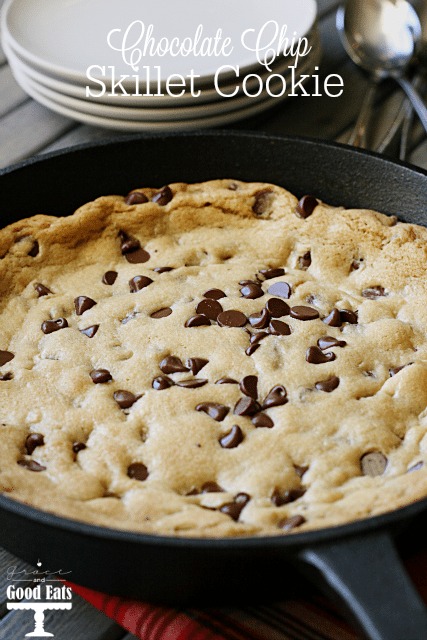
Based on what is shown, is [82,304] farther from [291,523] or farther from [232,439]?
[291,523]

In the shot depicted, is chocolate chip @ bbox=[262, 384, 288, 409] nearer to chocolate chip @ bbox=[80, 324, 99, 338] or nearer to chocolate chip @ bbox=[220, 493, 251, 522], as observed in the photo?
chocolate chip @ bbox=[220, 493, 251, 522]

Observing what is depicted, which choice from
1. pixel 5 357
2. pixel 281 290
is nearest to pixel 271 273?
pixel 281 290

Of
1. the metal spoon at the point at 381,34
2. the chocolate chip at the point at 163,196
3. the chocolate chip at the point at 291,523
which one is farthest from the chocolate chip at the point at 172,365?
the metal spoon at the point at 381,34

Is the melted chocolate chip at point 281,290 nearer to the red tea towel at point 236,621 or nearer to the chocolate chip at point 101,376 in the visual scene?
the chocolate chip at point 101,376

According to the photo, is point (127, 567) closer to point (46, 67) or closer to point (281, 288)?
point (281, 288)

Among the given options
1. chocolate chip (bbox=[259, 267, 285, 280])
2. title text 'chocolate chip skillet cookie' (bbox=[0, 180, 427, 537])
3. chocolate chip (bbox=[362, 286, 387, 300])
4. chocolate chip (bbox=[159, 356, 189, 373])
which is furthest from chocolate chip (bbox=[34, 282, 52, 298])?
chocolate chip (bbox=[362, 286, 387, 300])

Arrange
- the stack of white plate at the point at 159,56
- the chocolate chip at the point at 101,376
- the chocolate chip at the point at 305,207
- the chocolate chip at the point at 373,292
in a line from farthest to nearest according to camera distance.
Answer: the stack of white plate at the point at 159,56
the chocolate chip at the point at 305,207
the chocolate chip at the point at 373,292
the chocolate chip at the point at 101,376

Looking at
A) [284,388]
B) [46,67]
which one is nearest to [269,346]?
[284,388]
